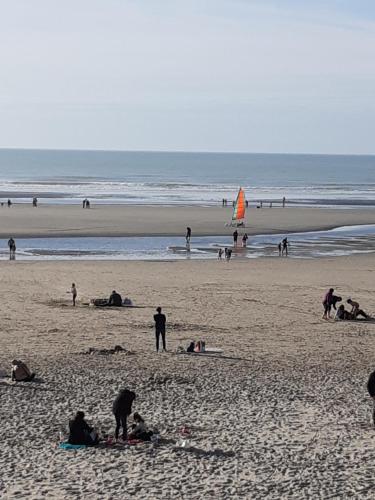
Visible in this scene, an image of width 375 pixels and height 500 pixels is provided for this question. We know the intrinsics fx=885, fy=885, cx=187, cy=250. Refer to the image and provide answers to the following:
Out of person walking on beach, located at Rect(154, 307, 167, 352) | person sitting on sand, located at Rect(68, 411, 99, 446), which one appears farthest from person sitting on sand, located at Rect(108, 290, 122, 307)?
person sitting on sand, located at Rect(68, 411, 99, 446)

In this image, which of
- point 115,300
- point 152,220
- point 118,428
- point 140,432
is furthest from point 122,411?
point 152,220

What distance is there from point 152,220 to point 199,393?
141 feet

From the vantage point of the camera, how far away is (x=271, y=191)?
106312 millimetres

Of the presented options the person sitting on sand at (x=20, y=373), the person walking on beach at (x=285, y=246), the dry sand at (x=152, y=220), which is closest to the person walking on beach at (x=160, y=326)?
the person sitting on sand at (x=20, y=373)

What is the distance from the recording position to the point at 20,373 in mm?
16906

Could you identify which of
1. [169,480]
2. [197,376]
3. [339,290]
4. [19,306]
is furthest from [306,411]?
[339,290]

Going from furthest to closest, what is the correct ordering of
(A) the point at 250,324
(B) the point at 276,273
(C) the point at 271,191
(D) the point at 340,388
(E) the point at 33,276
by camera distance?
(C) the point at 271,191
(B) the point at 276,273
(E) the point at 33,276
(A) the point at 250,324
(D) the point at 340,388

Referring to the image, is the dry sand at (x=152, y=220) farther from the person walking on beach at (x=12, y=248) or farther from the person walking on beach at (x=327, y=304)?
the person walking on beach at (x=327, y=304)

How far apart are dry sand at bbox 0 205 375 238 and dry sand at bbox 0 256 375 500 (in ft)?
71.6

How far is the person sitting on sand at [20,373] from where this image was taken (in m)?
16.9

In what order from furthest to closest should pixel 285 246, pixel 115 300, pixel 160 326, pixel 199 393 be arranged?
pixel 285 246, pixel 115 300, pixel 160 326, pixel 199 393

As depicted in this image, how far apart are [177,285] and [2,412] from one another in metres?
15.5

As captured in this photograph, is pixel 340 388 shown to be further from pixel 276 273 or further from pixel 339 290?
pixel 276 273

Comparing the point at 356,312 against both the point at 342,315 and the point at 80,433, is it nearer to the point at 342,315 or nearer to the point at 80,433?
the point at 342,315
